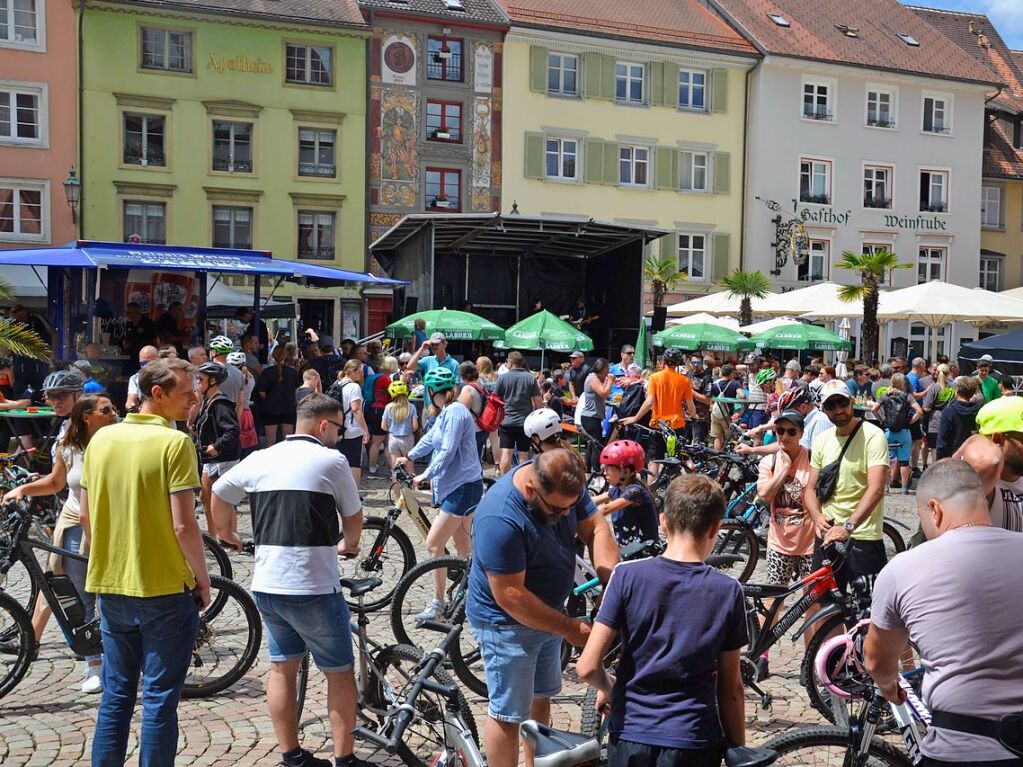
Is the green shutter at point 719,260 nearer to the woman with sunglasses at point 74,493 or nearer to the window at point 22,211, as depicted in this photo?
the window at point 22,211

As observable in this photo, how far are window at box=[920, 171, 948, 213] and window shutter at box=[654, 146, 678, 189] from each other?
10510mm

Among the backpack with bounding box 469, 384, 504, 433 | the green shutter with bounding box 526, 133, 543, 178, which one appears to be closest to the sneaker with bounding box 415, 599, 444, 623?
the backpack with bounding box 469, 384, 504, 433

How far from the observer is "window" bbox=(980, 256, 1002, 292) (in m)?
42.8

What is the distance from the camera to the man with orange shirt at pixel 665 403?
13625 millimetres

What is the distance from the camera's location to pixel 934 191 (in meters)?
41.0

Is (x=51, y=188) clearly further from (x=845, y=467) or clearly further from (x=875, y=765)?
(x=875, y=765)

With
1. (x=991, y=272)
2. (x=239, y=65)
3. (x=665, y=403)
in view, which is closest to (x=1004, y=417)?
(x=665, y=403)

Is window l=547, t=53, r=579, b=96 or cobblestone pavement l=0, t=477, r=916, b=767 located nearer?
cobblestone pavement l=0, t=477, r=916, b=767

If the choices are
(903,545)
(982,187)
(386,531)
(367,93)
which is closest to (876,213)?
(982,187)

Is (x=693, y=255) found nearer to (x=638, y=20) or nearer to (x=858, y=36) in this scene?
(x=638, y=20)

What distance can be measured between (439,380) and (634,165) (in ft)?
99.9

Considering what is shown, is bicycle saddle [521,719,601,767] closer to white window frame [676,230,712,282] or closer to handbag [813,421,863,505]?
handbag [813,421,863,505]

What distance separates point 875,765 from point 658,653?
1.29 m

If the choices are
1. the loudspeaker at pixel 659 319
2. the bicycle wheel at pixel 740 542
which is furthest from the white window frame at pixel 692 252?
the bicycle wheel at pixel 740 542
